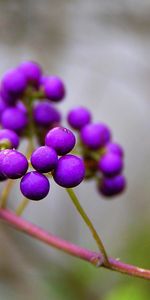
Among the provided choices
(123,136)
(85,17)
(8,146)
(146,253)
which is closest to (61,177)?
(8,146)

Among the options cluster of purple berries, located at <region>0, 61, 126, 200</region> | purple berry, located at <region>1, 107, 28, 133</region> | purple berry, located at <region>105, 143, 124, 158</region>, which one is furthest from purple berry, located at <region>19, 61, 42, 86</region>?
purple berry, located at <region>105, 143, 124, 158</region>

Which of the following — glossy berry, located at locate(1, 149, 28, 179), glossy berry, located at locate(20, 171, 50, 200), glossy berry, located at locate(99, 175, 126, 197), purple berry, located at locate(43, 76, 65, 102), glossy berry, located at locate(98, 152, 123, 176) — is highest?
glossy berry, located at locate(1, 149, 28, 179)

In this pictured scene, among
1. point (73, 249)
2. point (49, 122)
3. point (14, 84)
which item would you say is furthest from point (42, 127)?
point (73, 249)

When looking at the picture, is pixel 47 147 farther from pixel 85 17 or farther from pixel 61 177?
pixel 85 17

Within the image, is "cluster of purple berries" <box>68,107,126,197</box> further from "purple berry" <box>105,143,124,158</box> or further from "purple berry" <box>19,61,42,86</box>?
"purple berry" <box>19,61,42,86</box>

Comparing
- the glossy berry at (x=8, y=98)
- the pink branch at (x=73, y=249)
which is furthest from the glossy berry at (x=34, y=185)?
the glossy berry at (x=8, y=98)
